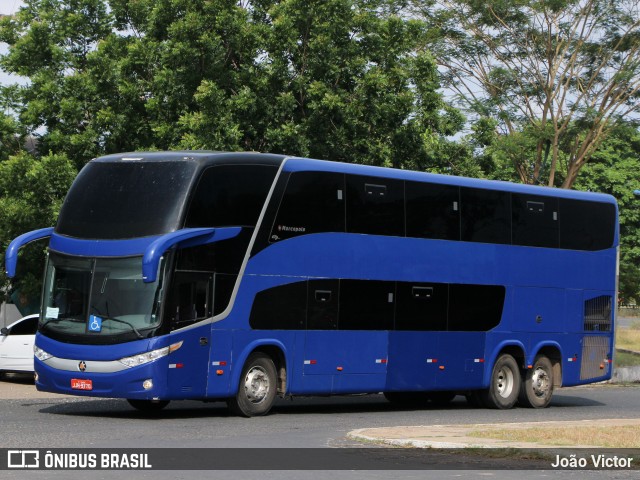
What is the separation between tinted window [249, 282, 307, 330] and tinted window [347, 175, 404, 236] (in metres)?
1.49

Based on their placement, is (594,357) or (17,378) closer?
(594,357)

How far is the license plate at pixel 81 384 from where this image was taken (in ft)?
63.9

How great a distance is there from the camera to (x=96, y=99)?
110ft

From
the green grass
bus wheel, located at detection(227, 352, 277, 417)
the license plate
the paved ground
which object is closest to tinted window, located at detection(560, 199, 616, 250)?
the paved ground

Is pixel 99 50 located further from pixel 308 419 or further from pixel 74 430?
pixel 74 430

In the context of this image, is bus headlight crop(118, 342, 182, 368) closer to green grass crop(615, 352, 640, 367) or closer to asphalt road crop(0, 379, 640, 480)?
asphalt road crop(0, 379, 640, 480)

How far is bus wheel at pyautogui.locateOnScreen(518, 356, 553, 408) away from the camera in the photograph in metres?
26.1

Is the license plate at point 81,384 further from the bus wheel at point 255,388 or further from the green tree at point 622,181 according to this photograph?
the green tree at point 622,181

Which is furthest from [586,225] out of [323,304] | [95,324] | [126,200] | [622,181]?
[622,181]

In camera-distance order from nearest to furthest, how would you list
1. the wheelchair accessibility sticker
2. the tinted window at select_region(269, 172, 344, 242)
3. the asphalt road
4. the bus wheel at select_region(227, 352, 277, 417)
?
the asphalt road < the wheelchair accessibility sticker < the bus wheel at select_region(227, 352, 277, 417) < the tinted window at select_region(269, 172, 344, 242)

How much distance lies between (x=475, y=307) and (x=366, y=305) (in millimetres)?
2858

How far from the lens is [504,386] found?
84.4ft

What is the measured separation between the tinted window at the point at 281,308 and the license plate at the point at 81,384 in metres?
2.73

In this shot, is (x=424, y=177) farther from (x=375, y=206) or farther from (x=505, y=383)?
(x=505, y=383)
